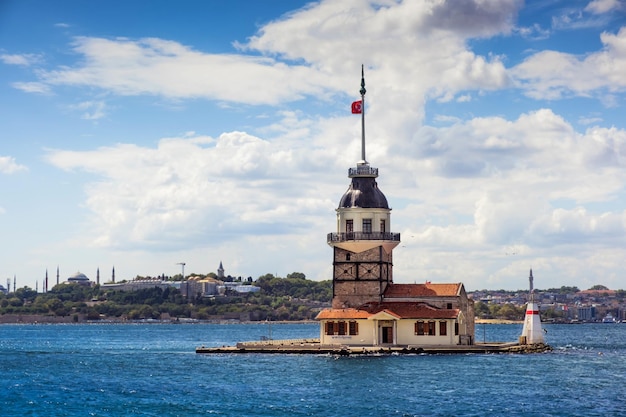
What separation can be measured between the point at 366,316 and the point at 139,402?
98.5ft

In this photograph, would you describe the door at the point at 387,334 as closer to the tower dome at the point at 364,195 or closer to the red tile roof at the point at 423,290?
the red tile roof at the point at 423,290

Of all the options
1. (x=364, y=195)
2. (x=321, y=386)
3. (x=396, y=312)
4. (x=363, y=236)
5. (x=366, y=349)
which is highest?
(x=364, y=195)

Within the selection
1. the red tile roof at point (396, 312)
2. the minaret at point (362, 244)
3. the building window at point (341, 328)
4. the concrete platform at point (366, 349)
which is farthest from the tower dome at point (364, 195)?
the concrete platform at point (366, 349)

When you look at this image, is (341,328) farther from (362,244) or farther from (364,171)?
(364,171)

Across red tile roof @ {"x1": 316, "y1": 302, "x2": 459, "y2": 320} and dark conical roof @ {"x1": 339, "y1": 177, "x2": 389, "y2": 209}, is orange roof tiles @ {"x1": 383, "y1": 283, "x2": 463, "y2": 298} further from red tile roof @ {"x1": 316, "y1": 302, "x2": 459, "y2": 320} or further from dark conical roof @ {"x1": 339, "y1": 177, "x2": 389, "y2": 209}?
dark conical roof @ {"x1": 339, "y1": 177, "x2": 389, "y2": 209}

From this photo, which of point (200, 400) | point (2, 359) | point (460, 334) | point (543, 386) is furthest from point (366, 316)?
point (2, 359)

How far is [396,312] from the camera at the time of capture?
8438 centimetres

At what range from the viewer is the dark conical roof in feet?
286

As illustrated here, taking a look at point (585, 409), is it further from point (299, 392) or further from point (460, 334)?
point (460, 334)

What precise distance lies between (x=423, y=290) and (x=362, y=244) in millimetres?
5991

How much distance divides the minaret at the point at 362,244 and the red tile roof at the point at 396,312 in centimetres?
95

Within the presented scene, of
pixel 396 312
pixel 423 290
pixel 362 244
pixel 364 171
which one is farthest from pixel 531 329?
pixel 364 171

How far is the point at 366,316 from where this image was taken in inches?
3307

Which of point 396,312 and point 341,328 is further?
point 341,328
